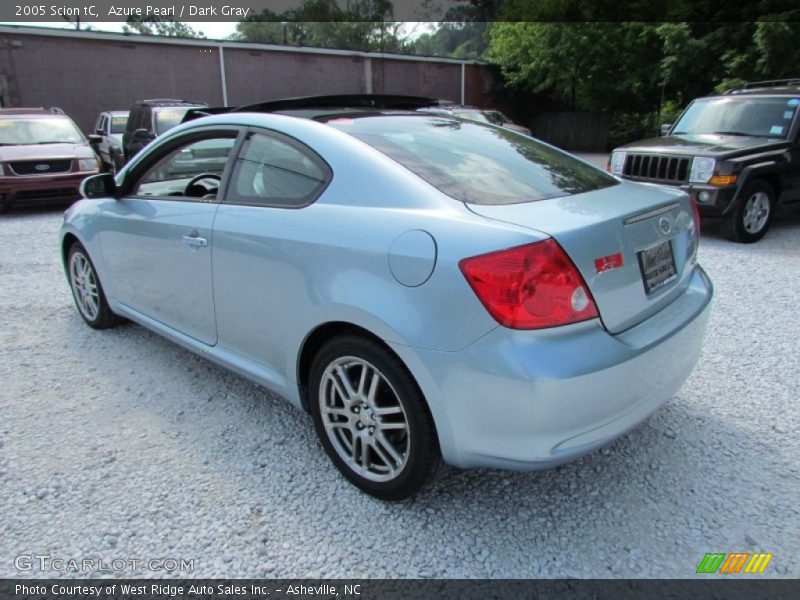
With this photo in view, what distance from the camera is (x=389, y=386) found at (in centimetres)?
231

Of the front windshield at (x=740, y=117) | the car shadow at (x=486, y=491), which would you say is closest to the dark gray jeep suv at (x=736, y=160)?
the front windshield at (x=740, y=117)

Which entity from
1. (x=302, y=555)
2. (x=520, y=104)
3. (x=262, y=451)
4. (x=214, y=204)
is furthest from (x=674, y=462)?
(x=520, y=104)

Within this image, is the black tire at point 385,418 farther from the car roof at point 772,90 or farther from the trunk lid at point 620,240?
the car roof at point 772,90

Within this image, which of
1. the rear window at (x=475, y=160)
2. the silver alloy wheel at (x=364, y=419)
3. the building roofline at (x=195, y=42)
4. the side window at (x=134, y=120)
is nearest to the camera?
the silver alloy wheel at (x=364, y=419)

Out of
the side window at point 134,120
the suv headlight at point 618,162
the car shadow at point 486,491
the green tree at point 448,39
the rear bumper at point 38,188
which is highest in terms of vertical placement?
the green tree at point 448,39

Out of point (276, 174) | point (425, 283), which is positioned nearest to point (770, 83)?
point (276, 174)

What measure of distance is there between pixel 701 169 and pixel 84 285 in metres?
6.67

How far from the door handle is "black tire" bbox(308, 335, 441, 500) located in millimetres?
967

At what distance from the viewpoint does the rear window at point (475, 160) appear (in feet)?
8.03

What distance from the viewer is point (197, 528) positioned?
7.66ft

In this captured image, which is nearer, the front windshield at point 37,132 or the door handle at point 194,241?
the door handle at point 194,241

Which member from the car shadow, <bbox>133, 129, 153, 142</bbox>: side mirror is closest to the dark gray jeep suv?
the car shadow

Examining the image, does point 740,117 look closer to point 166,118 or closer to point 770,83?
point 770,83

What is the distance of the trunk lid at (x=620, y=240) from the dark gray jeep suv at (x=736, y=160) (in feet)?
15.7
